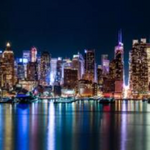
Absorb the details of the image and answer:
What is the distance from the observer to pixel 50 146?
4400 centimetres

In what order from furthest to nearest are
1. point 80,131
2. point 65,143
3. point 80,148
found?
1. point 80,131
2. point 65,143
3. point 80,148

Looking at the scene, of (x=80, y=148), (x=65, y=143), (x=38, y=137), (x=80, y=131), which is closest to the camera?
(x=80, y=148)

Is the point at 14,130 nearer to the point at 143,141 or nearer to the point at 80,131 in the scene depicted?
the point at 80,131

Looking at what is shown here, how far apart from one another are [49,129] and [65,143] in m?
13.0

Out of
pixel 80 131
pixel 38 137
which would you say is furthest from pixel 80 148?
pixel 80 131

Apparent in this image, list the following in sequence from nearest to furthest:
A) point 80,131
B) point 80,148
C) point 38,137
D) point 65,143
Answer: point 80,148, point 65,143, point 38,137, point 80,131

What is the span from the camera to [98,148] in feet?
141

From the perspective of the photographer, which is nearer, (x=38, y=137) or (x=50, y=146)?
(x=50, y=146)

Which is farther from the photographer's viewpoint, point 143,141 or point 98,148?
point 143,141

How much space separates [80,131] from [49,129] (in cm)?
406

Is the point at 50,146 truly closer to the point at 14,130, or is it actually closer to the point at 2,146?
the point at 2,146

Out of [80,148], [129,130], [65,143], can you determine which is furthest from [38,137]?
[129,130]

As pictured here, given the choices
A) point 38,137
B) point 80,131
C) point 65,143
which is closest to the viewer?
point 65,143

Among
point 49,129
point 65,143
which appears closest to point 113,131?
point 49,129
